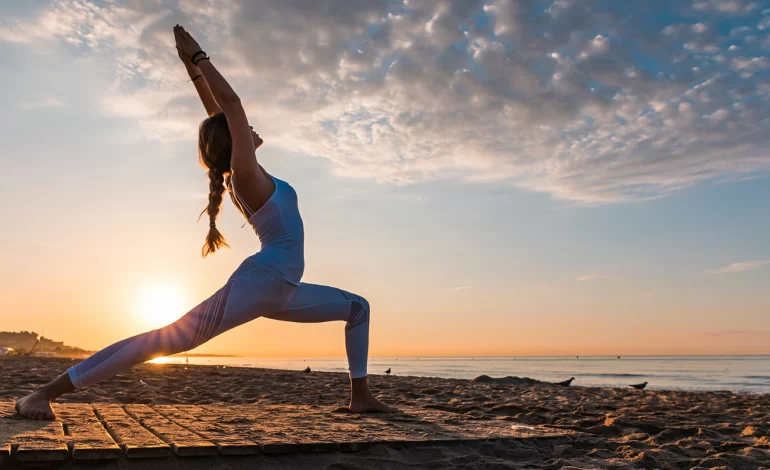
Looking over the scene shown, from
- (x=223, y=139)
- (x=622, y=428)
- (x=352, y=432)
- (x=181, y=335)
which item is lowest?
(x=622, y=428)

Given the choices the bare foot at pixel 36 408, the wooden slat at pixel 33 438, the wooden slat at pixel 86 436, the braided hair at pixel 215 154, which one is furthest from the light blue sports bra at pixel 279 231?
the bare foot at pixel 36 408

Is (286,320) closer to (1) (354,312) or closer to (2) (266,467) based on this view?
(1) (354,312)

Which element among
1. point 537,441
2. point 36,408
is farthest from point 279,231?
point 537,441

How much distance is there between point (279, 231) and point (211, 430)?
1.28m

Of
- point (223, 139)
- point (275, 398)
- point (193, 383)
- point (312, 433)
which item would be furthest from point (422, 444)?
point (193, 383)

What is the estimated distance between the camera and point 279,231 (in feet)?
12.0

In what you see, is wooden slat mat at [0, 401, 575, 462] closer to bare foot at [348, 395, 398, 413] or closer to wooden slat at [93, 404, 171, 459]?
wooden slat at [93, 404, 171, 459]

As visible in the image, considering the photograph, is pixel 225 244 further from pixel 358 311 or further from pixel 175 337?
pixel 358 311

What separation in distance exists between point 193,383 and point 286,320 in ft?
21.6

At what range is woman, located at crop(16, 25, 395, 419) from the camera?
11.1 feet

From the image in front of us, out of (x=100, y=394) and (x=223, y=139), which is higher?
(x=223, y=139)

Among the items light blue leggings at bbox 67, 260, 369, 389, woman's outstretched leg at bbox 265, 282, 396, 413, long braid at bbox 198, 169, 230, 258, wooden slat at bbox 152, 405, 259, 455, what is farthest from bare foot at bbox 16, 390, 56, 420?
woman's outstretched leg at bbox 265, 282, 396, 413

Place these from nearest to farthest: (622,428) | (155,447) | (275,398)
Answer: (155,447) → (622,428) → (275,398)

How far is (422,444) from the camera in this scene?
3334 mm
